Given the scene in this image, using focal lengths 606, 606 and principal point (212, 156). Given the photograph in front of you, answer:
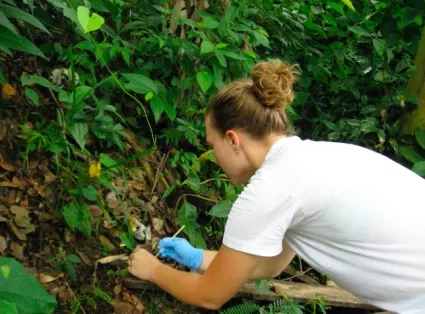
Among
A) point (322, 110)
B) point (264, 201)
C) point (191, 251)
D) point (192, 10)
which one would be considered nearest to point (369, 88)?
point (322, 110)

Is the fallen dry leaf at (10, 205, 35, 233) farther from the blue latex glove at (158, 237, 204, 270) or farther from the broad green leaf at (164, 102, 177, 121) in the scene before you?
the broad green leaf at (164, 102, 177, 121)

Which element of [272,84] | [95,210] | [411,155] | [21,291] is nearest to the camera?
[21,291]

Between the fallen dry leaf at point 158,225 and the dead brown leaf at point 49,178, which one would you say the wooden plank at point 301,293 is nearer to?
the fallen dry leaf at point 158,225

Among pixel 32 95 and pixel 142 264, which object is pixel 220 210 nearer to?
pixel 142 264

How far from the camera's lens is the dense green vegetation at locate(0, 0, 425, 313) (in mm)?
2705

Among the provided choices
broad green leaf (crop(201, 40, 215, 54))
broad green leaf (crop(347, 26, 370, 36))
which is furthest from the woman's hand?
broad green leaf (crop(347, 26, 370, 36))

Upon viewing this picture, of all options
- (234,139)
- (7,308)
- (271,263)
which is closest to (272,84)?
(234,139)

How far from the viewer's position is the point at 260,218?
1876 mm

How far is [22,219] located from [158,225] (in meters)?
0.67

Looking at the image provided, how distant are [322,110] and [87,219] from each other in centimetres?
232

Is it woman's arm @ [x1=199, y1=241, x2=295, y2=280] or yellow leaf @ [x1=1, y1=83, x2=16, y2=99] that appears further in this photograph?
yellow leaf @ [x1=1, y1=83, x2=16, y2=99]

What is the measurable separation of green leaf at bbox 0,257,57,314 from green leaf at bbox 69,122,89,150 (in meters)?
1.08

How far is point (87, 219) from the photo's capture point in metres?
2.61

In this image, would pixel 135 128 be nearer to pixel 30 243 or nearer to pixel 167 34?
pixel 167 34
